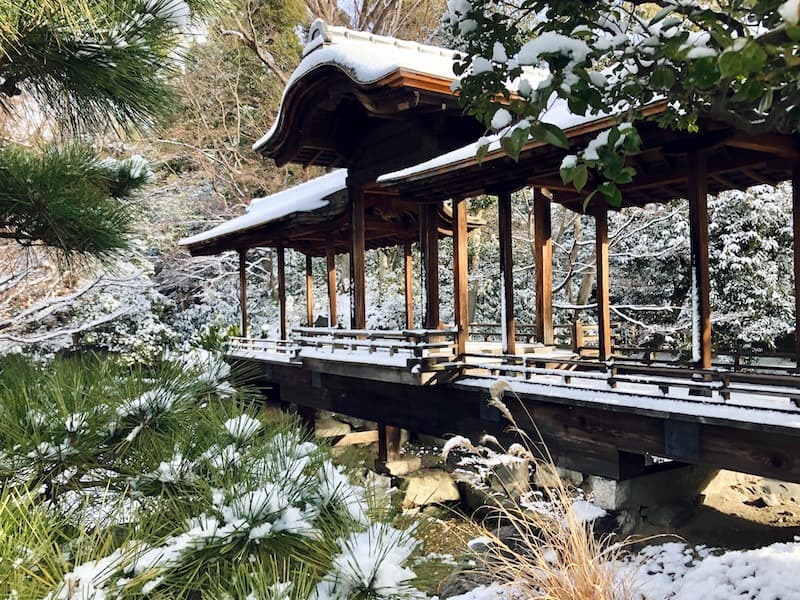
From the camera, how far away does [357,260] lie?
954 centimetres

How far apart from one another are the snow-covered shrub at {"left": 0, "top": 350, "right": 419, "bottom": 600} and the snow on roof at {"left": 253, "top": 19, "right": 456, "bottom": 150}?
18.6ft

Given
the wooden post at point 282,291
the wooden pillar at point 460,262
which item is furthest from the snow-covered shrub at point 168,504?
the wooden post at point 282,291

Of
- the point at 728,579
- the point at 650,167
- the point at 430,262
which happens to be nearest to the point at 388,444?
the point at 430,262

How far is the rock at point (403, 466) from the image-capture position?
9588 millimetres

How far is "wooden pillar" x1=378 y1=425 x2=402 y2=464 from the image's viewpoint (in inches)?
383

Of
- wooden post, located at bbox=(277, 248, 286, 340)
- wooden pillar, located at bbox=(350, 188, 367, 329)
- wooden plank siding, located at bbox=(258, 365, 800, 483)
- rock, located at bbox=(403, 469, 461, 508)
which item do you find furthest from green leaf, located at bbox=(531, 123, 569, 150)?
wooden post, located at bbox=(277, 248, 286, 340)

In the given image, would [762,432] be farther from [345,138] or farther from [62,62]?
[345,138]

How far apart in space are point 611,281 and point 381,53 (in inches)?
338

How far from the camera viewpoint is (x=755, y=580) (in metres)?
3.32

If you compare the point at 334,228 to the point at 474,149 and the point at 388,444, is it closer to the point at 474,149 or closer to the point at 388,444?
the point at 388,444

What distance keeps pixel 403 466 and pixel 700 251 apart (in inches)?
234

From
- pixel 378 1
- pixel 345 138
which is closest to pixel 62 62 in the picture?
pixel 345 138

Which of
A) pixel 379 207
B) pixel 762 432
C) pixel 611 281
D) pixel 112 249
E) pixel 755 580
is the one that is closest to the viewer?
pixel 112 249

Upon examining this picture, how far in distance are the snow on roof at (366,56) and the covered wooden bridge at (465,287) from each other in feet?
0.12
